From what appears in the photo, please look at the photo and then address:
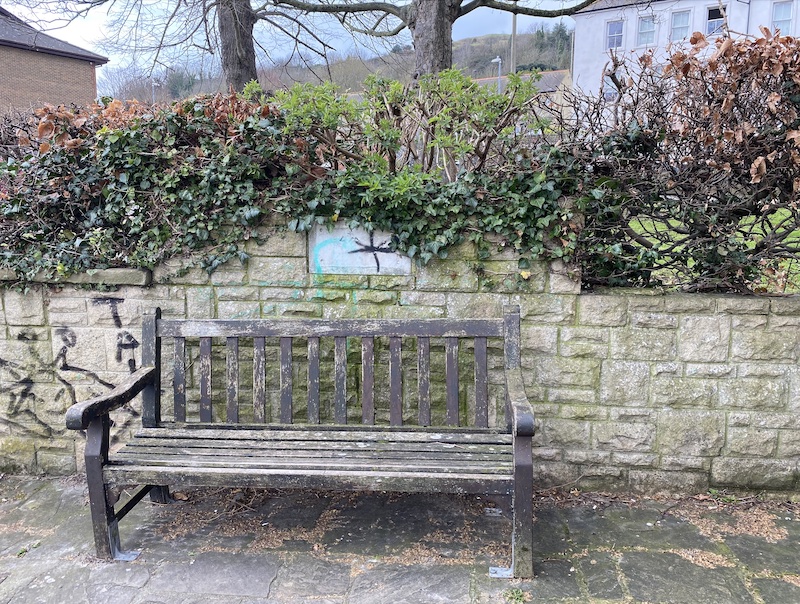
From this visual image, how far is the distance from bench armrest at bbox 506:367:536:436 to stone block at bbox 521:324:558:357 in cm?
38

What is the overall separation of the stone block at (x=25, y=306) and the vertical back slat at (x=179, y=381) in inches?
38.4

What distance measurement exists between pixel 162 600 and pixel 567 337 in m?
2.31

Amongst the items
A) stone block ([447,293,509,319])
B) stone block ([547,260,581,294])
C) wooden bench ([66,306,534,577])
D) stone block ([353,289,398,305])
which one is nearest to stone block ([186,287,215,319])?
wooden bench ([66,306,534,577])

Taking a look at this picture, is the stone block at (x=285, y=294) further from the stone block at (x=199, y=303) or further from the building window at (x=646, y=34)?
the building window at (x=646, y=34)

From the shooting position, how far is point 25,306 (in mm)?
3658

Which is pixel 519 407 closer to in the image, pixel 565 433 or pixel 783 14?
pixel 565 433

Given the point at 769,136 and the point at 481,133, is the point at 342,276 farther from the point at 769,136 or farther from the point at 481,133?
the point at 769,136

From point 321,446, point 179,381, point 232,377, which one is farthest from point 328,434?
point 179,381

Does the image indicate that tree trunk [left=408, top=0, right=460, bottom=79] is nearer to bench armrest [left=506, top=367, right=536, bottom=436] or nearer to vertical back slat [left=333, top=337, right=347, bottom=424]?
vertical back slat [left=333, top=337, right=347, bottom=424]

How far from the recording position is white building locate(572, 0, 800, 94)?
74.1 feet

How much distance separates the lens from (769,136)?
3.04 metres

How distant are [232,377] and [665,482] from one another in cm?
244

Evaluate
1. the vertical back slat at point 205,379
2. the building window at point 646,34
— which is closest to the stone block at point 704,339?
the vertical back slat at point 205,379

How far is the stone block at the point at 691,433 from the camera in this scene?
11.1 feet
